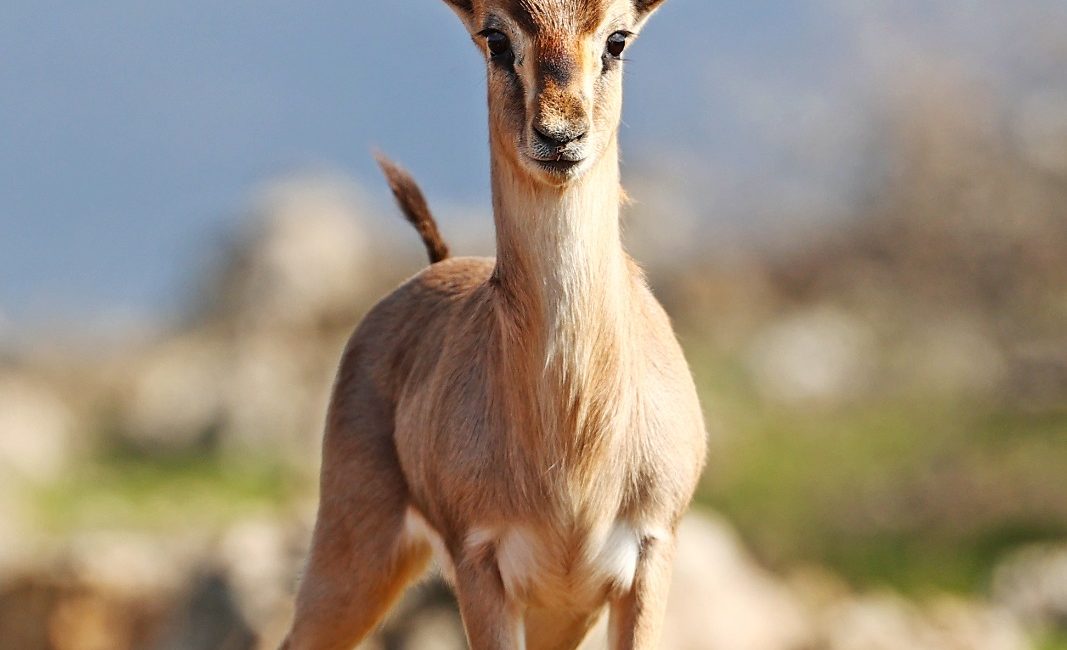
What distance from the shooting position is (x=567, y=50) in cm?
558

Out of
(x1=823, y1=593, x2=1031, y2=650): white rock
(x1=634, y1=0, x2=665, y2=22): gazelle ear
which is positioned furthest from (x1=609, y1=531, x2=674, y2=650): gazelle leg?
(x1=823, y1=593, x2=1031, y2=650): white rock

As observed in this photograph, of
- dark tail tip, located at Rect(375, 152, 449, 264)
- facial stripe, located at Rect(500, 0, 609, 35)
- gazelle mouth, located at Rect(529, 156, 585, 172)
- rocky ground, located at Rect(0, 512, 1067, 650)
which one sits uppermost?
facial stripe, located at Rect(500, 0, 609, 35)

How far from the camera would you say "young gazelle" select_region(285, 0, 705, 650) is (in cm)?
567

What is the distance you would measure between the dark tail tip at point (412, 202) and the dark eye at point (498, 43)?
83.7 inches

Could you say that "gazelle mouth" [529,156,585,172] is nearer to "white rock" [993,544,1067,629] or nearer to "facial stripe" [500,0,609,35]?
"facial stripe" [500,0,609,35]

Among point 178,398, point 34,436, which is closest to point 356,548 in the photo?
point 178,398

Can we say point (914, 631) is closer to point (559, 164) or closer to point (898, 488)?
point (559, 164)

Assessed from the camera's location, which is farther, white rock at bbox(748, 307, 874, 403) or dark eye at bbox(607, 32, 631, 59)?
white rock at bbox(748, 307, 874, 403)

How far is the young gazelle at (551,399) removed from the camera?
567 cm

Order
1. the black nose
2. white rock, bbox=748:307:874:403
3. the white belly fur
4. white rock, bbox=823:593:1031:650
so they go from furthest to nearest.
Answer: white rock, bbox=748:307:874:403
white rock, bbox=823:593:1031:650
the white belly fur
the black nose

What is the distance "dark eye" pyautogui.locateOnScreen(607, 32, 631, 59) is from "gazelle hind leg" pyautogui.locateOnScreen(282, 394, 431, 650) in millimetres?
2127

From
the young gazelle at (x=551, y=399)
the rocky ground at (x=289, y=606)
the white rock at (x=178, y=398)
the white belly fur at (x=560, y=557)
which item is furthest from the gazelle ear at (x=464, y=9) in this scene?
the white rock at (x=178, y=398)

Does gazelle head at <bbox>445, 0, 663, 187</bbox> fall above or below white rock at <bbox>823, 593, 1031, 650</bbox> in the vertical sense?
above

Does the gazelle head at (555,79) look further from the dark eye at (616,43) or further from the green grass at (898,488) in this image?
the green grass at (898,488)
